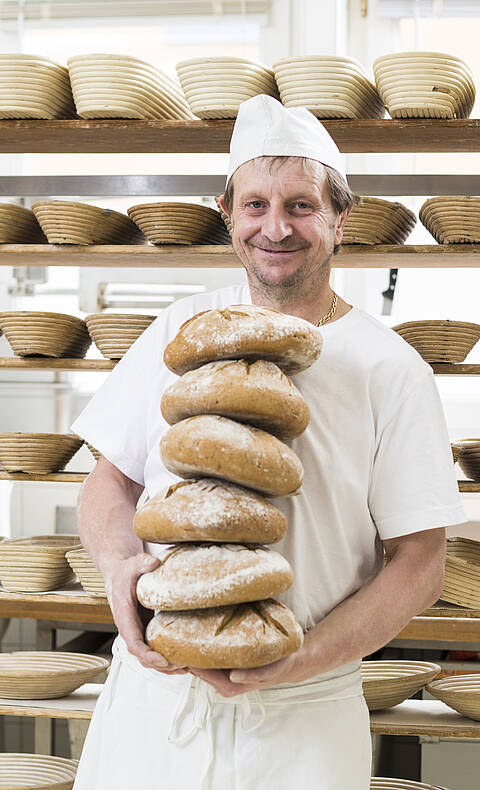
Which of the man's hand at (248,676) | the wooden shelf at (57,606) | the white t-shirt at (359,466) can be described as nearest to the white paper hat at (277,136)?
the white t-shirt at (359,466)

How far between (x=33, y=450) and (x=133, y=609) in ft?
5.11

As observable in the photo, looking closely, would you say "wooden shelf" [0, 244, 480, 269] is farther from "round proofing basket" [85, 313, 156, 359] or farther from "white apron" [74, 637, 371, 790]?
"white apron" [74, 637, 371, 790]

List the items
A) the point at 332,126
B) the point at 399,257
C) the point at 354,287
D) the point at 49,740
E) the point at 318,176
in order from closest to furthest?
the point at 318,176 < the point at 332,126 < the point at 399,257 < the point at 49,740 < the point at 354,287

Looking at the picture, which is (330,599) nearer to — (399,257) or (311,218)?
(311,218)

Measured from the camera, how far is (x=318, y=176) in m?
1.50

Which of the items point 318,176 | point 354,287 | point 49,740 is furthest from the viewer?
point 354,287

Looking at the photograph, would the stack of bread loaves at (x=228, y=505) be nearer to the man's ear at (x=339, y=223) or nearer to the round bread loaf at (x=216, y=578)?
the round bread loaf at (x=216, y=578)

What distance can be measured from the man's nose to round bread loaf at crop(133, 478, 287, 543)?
16.7 inches

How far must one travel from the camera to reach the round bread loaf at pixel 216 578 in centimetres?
114

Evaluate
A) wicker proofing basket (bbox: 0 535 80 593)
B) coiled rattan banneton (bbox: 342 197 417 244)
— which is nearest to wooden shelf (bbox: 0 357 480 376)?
wicker proofing basket (bbox: 0 535 80 593)

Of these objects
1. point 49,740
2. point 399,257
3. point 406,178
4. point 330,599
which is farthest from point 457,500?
point 49,740

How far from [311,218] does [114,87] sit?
1.22m

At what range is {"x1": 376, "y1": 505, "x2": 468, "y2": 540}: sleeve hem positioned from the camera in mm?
1406

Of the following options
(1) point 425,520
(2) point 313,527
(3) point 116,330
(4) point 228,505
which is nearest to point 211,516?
(4) point 228,505
